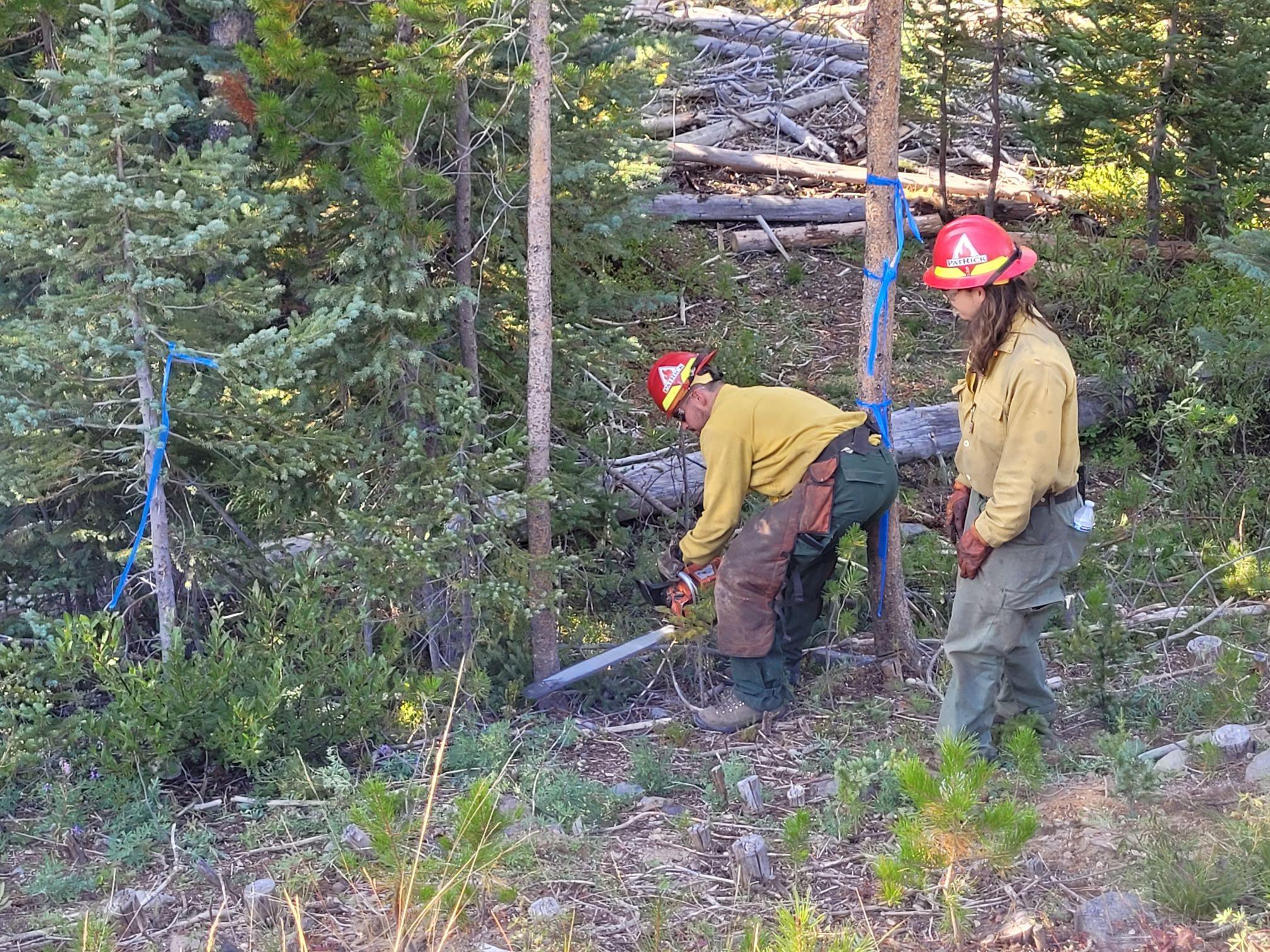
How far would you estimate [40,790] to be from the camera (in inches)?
209

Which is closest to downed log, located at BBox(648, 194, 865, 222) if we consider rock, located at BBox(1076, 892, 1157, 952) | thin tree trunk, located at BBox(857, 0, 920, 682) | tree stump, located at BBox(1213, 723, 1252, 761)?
thin tree trunk, located at BBox(857, 0, 920, 682)

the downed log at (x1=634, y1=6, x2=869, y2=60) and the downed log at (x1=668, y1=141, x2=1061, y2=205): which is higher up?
the downed log at (x1=634, y1=6, x2=869, y2=60)

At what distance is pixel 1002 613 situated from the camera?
512 centimetres

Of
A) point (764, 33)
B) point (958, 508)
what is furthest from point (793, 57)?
point (958, 508)

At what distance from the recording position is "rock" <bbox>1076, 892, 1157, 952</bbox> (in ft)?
12.5

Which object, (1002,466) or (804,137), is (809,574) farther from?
(804,137)

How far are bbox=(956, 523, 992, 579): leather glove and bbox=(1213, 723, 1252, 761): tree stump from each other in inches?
53.5

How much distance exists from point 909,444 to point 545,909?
6.06 m

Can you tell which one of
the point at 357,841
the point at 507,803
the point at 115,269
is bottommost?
the point at 507,803

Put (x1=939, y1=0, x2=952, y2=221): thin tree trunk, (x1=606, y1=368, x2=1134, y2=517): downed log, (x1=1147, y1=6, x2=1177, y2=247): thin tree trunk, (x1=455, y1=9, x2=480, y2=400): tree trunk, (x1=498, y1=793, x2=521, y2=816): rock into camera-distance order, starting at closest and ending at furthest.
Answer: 1. (x1=498, y1=793, x2=521, y2=816): rock
2. (x1=455, y1=9, x2=480, y2=400): tree trunk
3. (x1=606, y1=368, x2=1134, y2=517): downed log
4. (x1=1147, y1=6, x2=1177, y2=247): thin tree trunk
5. (x1=939, y1=0, x2=952, y2=221): thin tree trunk

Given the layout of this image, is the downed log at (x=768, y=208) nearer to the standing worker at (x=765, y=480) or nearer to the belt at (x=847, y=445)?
the standing worker at (x=765, y=480)

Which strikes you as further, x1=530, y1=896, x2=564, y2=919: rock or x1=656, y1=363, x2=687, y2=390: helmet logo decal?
x1=656, y1=363, x2=687, y2=390: helmet logo decal

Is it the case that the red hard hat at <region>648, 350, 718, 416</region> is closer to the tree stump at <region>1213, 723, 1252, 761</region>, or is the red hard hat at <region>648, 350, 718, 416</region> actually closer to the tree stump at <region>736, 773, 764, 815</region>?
the tree stump at <region>736, 773, 764, 815</region>

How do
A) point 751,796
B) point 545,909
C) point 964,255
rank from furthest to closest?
point 751,796
point 964,255
point 545,909
